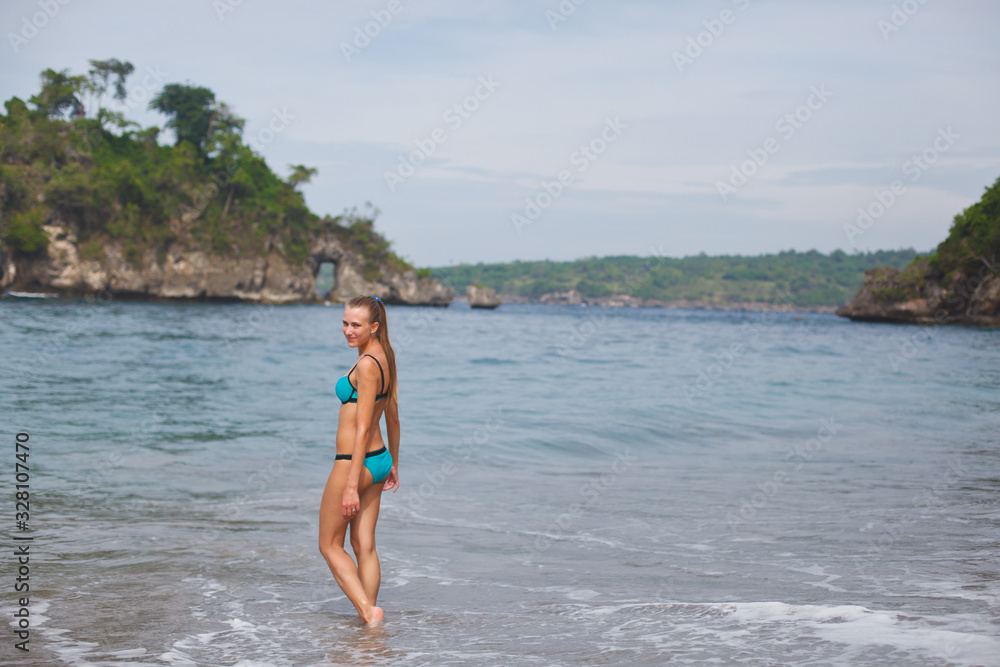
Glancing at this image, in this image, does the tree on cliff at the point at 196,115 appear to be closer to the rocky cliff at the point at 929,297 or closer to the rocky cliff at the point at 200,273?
the rocky cliff at the point at 200,273

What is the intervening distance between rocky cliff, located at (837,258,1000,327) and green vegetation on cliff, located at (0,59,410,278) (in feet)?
222

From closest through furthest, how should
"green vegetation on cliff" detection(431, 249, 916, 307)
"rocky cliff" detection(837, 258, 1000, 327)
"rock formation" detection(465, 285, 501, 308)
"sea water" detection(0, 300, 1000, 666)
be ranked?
"sea water" detection(0, 300, 1000, 666) → "rocky cliff" detection(837, 258, 1000, 327) → "rock formation" detection(465, 285, 501, 308) → "green vegetation on cliff" detection(431, 249, 916, 307)

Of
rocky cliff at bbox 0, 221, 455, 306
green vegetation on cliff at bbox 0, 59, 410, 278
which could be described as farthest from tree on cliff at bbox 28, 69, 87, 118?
rocky cliff at bbox 0, 221, 455, 306

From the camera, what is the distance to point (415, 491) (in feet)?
25.1

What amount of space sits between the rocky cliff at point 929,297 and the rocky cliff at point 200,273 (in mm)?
60214

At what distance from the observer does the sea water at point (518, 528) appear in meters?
3.57

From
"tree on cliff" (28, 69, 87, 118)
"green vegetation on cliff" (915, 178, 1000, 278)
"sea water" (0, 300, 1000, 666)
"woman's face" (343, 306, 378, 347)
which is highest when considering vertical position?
"tree on cliff" (28, 69, 87, 118)

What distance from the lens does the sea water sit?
357 cm

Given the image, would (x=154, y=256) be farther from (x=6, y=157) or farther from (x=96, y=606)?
(x=96, y=606)

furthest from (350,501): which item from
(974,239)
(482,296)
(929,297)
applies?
(482,296)

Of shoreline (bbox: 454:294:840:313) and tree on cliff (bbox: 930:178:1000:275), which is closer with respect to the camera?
tree on cliff (bbox: 930:178:1000:275)

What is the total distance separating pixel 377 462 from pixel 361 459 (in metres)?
0.18

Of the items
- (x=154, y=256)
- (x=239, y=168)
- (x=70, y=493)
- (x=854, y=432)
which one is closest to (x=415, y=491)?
(x=70, y=493)

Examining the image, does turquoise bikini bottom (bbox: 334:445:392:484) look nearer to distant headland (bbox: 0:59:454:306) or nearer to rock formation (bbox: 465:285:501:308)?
distant headland (bbox: 0:59:454:306)
